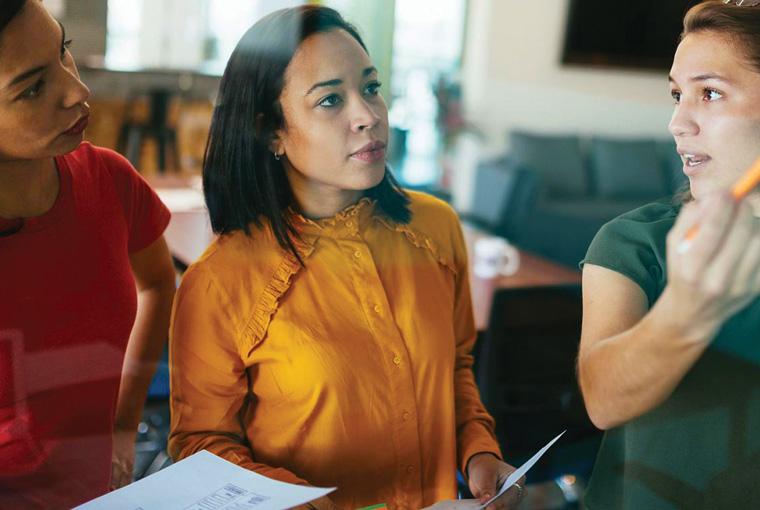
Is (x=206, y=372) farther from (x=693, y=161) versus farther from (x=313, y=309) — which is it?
(x=693, y=161)

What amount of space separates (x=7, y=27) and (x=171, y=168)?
1.84ft

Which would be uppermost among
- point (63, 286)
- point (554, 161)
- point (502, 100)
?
point (502, 100)

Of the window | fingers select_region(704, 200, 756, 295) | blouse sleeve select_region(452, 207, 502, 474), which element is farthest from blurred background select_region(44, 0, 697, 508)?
fingers select_region(704, 200, 756, 295)

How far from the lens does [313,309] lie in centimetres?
83

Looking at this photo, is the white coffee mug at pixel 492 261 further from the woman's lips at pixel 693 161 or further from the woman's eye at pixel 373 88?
the woman's lips at pixel 693 161

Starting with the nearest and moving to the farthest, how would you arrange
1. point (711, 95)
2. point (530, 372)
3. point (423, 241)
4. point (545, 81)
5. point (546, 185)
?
point (711, 95) → point (423, 241) → point (530, 372) → point (545, 81) → point (546, 185)

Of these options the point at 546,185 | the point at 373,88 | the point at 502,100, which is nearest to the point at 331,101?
the point at 373,88

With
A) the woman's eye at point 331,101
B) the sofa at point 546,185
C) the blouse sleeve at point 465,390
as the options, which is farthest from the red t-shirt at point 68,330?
the sofa at point 546,185

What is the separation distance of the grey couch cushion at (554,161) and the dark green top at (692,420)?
4.24ft

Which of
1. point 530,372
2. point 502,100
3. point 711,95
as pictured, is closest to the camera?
point 711,95

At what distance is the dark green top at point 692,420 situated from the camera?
602 mm

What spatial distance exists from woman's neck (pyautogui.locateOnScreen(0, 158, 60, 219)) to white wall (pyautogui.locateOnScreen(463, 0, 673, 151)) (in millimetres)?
515

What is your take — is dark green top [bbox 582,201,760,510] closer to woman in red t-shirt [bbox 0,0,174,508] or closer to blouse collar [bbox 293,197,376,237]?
blouse collar [bbox 293,197,376,237]

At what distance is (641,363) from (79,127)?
20.8 inches
